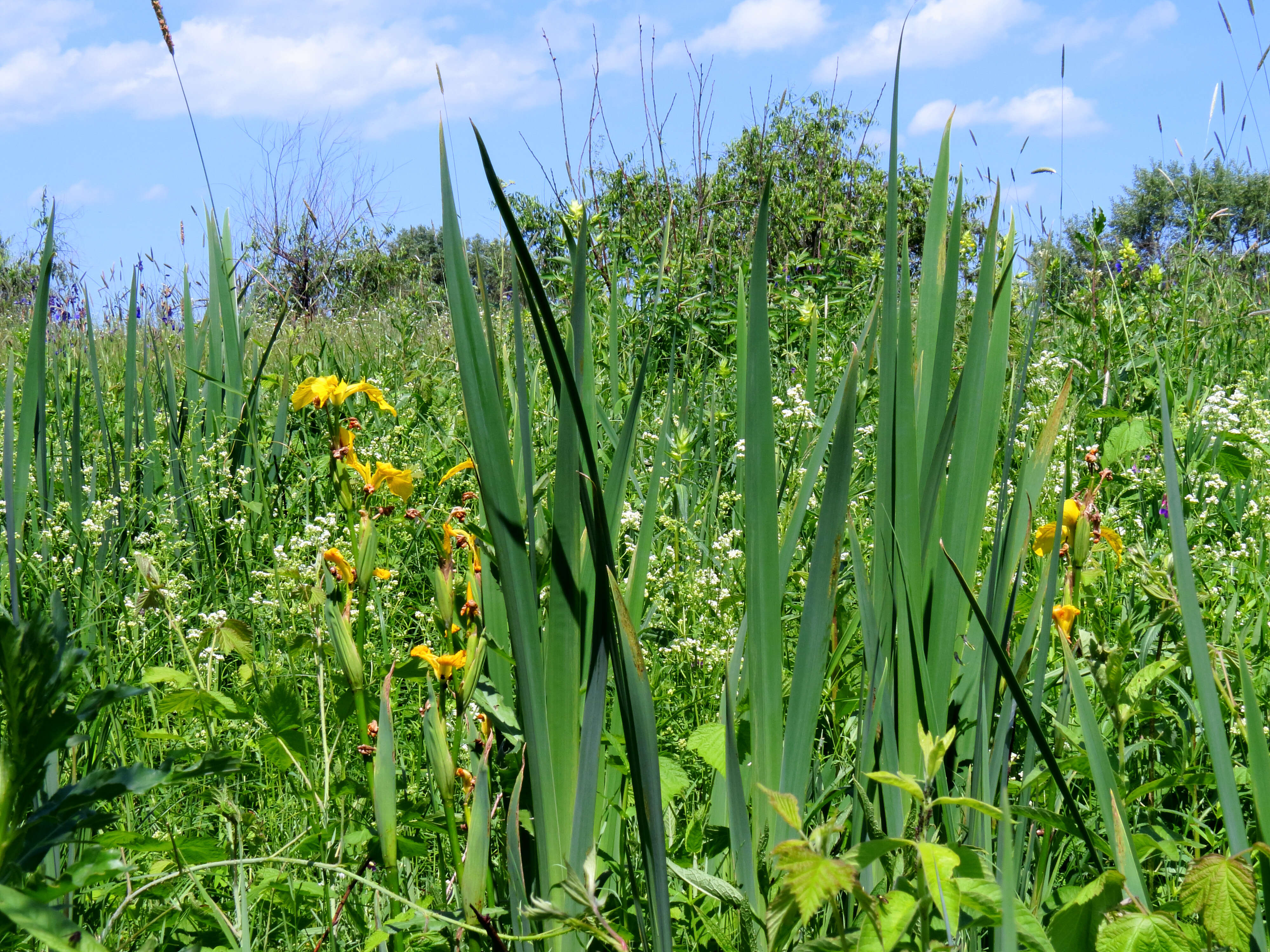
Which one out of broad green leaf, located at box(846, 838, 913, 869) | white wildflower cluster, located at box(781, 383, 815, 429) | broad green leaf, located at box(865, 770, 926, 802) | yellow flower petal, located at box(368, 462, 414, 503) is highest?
white wildflower cluster, located at box(781, 383, 815, 429)

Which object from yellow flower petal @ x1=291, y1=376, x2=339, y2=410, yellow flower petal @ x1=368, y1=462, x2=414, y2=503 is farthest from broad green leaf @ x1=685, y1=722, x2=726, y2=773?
yellow flower petal @ x1=291, y1=376, x2=339, y2=410

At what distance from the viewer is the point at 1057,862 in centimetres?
122

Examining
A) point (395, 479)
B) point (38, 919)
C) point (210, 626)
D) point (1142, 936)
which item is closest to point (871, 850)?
point (1142, 936)

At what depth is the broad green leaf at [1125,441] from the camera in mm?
2502

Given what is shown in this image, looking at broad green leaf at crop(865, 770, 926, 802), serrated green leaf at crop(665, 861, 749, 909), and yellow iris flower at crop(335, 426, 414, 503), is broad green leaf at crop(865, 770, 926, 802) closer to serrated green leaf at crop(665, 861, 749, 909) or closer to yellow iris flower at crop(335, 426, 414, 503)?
serrated green leaf at crop(665, 861, 749, 909)

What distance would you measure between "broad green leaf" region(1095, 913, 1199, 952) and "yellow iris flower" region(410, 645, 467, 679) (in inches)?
28.0

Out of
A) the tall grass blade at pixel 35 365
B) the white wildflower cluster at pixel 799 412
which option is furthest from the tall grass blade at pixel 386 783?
the white wildflower cluster at pixel 799 412

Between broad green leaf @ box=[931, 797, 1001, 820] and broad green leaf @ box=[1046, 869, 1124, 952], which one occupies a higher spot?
broad green leaf @ box=[931, 797, 1001, 820]

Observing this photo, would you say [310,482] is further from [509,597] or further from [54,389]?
[509,597]

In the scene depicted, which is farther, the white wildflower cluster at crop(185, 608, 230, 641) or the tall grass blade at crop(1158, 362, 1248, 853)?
the white wildflower cluster at crop(185, 608, 230, 641)

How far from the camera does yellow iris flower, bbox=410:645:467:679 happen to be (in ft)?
3.71

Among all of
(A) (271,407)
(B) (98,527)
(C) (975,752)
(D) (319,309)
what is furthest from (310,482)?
(D) (319,309)

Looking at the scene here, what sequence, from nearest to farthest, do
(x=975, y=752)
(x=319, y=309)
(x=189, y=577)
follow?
(x=975, y=752)
(x=189, y=577)
(x=319, y=309)

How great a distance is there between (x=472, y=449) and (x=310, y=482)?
71.0 inches
